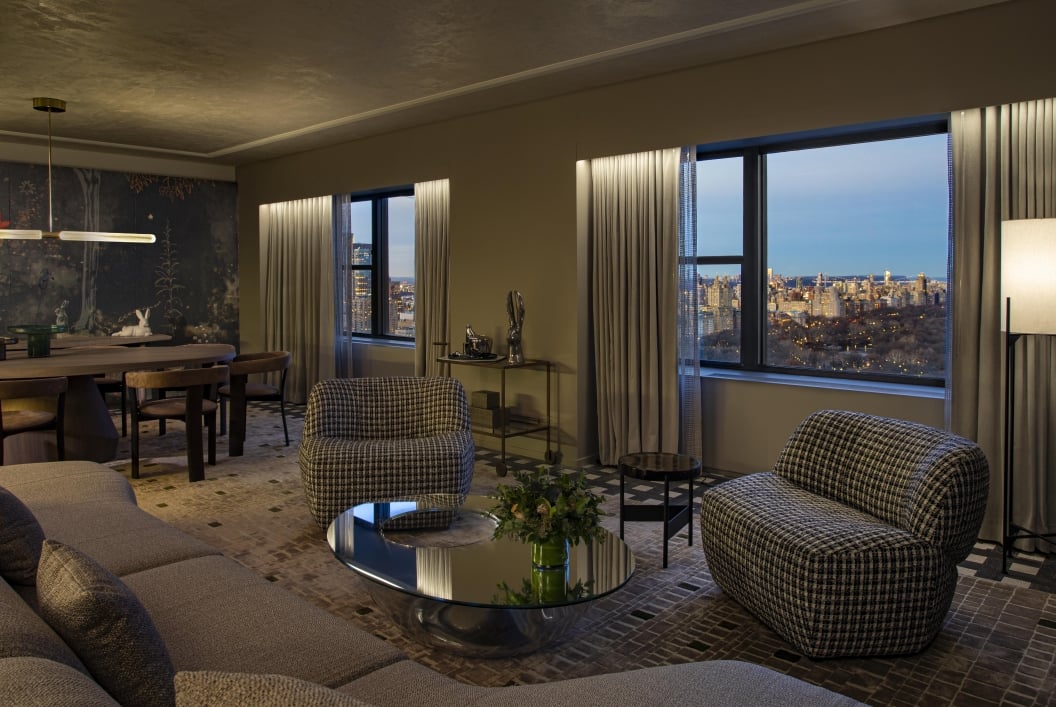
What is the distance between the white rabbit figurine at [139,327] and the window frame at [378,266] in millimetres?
2261

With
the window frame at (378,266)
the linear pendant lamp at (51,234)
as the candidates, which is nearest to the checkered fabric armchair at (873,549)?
the window frame at (378,266)

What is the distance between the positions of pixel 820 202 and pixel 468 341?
109 inches

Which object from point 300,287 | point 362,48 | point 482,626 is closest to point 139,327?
point 300,287

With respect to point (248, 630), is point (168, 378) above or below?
above

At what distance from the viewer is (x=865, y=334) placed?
521 cm

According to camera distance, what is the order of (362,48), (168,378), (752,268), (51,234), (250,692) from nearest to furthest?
(250,692) < (362,48) < (168,378) < (752,268) < (51,234)

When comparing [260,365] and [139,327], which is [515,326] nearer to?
[260,365]

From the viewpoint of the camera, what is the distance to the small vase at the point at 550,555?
276cm

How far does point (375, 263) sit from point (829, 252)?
4982 mm

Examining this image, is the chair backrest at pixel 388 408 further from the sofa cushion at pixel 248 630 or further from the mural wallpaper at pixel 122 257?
the mural wallpaper at pixel 122 257

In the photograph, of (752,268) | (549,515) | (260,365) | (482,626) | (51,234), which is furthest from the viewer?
(51,234)

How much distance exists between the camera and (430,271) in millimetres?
7336

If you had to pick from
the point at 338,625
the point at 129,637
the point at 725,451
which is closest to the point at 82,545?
the point at 338,625

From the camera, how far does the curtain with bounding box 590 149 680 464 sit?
5555 millimetres
